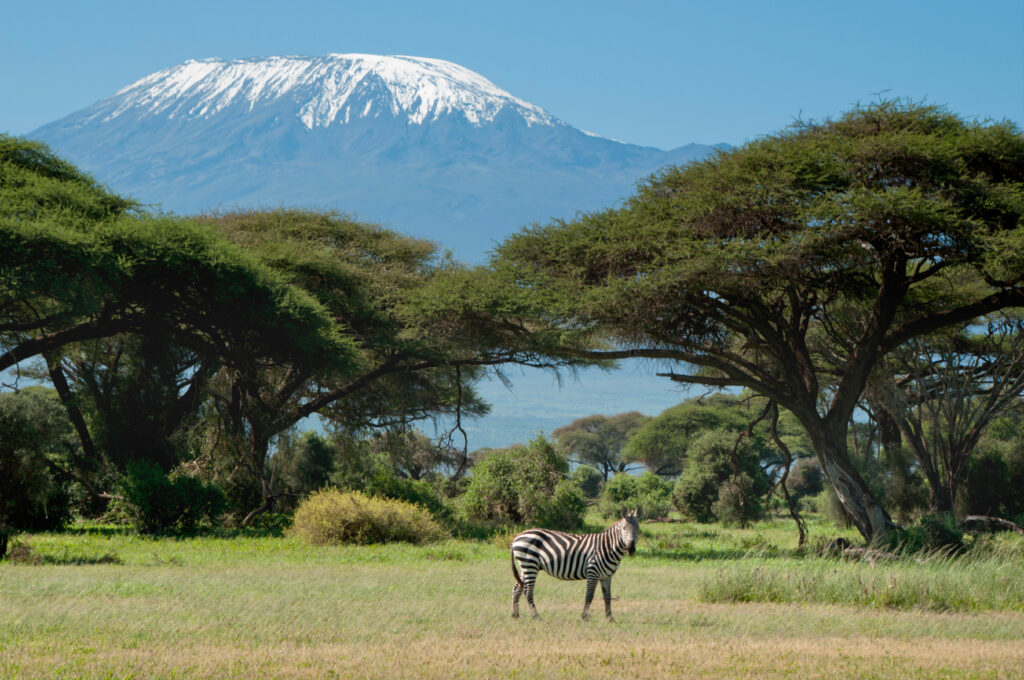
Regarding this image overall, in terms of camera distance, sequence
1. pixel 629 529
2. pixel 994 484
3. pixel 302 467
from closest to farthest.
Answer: pixel 629 529 < pixel 302 467 < pixel 994 484

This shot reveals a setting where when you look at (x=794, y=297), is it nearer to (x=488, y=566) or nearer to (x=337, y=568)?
(x=488, y=566)

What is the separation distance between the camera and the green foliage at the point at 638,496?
4144cm

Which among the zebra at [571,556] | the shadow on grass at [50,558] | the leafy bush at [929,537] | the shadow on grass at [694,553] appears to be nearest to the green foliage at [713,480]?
the shadow on grass at [694,553]

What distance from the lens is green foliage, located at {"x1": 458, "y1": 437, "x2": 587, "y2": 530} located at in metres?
25.1

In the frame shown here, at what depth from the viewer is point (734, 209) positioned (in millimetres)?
21484

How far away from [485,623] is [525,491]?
1498 centimetres

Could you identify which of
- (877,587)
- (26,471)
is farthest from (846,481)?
(26,471)

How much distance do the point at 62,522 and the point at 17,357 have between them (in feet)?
14.3

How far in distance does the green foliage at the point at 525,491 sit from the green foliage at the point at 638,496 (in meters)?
14.0

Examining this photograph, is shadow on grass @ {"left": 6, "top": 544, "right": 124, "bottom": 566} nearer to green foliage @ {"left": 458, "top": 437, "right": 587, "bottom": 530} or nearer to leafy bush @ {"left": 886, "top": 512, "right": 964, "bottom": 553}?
green foliage @ {"left": 458, "top": 437, "right": 587, "bottom": 530}

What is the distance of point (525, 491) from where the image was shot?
84.3ft

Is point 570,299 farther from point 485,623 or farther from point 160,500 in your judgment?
point 485,623

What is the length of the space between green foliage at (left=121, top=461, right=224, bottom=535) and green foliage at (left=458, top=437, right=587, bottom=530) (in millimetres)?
6988

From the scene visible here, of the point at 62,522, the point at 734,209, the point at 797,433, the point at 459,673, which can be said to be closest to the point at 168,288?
the point at 62,522
